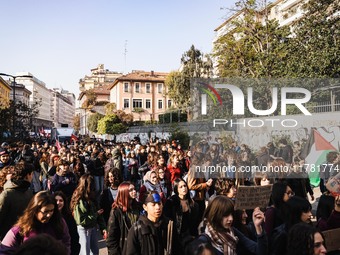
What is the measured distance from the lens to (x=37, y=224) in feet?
11.8

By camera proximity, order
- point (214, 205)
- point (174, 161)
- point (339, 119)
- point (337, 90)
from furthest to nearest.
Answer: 1. point (337, 90)
2. point (339, 119)
3. point (174, 161)
4. point (214, 205)

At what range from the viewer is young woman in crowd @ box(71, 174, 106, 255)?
18.0 feet

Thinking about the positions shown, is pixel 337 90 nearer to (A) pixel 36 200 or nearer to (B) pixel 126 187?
(B) pixel 126 187

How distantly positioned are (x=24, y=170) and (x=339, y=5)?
18039 millimetres

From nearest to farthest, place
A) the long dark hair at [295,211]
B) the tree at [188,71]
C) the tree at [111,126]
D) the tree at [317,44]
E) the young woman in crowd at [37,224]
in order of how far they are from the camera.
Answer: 1. the young woman in crowd at [37,224]
2. the long dark hair at [295,211]
3. the tree at [317,44]
4. the tree at [111,126]
5. the tree at [188,71]

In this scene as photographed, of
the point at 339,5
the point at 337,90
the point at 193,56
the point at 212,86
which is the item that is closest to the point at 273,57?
the point at 339,5

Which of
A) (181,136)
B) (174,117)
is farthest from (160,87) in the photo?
(181,136)

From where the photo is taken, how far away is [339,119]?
11.4m

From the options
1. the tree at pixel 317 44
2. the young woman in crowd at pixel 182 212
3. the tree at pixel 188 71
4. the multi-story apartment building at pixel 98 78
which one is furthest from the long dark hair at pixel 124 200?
the multi-story apartment building at pixel 98 78

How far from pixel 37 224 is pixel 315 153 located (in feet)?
25.6

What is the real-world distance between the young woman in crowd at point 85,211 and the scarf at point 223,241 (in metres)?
2.50

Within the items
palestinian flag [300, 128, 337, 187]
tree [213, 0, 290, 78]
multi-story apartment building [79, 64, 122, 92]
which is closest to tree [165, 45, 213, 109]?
tree [213, 0, 290, 78]

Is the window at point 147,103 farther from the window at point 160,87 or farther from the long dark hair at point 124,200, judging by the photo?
the long dark hair at point 124,200

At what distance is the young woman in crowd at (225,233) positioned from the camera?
138 inches
